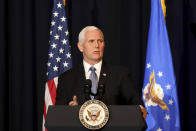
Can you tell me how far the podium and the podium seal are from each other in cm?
3

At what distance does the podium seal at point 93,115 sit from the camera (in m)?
1.74

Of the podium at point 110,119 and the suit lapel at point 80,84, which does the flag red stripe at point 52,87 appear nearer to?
the suit lapel at point 80,84

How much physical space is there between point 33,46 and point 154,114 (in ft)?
7.10

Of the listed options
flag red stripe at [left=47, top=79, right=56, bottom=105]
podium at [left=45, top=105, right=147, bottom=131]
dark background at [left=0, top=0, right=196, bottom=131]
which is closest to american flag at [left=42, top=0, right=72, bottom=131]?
flag red stripe at [left=47, top=79, right=56, bottom=105]

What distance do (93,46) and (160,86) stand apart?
1.69 m

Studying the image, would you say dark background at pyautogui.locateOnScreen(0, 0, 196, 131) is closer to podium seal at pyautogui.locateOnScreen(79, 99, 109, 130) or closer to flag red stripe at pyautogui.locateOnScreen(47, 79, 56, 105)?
flag red stripe at pyautogui.locateOnScreen(47, 79, 56, 105)

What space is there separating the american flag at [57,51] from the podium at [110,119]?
2.46m

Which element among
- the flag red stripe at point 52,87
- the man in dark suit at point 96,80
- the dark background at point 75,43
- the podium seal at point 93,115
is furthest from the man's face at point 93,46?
the dark background at point 75,43

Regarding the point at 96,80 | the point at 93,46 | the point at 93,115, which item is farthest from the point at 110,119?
the point at 93,46

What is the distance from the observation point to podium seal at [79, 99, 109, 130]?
174 cm

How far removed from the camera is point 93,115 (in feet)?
5.81

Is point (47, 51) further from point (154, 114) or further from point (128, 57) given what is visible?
point (154, 114)

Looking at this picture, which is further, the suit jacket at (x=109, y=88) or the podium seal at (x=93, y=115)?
the suit jacket at (x=109, y=88)

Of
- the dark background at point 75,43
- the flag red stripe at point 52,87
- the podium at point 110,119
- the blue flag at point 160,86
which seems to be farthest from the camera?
the dark background at point 75,43
